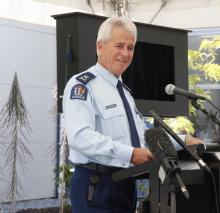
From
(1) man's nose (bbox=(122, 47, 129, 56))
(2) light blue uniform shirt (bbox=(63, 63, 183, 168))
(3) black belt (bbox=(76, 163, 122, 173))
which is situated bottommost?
(3) black belt (bbox=(76, 163, 122, 173))

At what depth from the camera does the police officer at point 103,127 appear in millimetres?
1708

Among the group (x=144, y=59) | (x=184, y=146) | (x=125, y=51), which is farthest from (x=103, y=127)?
(x=144, y=59)

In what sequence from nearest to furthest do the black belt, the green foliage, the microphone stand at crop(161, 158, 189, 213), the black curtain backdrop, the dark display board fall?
the microphone stand at crop(161, 158, 189, 213), the black belt, the dark display board, the black curtain backdrop, the green foliage

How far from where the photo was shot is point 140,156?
1.59m

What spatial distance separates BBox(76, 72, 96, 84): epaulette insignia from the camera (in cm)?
190

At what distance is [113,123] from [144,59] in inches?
89.2

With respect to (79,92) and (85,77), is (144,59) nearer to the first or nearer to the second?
(85,77)

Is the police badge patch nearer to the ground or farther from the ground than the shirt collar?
nearer to the ground

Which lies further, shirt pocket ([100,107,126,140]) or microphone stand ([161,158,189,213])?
shirt pocket ([100,107,126,140])

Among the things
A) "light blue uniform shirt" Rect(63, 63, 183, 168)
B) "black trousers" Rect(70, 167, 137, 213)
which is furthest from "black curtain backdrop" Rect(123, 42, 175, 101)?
"black trousers" Rect(70, 167, 137, 213)

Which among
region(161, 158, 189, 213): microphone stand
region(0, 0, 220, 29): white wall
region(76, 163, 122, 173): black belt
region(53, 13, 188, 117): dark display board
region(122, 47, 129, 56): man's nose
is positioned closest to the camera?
region(161, 158, 189, 213): microphone stand

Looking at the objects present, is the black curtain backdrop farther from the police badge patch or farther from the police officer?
the police badge patch

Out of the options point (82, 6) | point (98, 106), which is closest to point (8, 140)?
point (82, 6)

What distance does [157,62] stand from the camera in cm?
418
